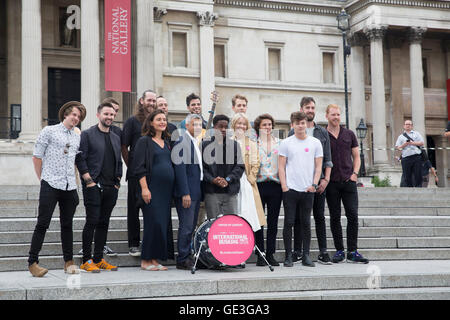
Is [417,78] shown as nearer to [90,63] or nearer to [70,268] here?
[90,63]

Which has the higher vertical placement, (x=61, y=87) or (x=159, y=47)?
(x=159, y=47)

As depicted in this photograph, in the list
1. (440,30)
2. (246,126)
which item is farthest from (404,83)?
(246,126)

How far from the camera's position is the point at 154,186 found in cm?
850

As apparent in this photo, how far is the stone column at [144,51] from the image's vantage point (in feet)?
77.2

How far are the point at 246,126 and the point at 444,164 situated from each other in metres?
28.8

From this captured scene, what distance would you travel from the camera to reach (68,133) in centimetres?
816

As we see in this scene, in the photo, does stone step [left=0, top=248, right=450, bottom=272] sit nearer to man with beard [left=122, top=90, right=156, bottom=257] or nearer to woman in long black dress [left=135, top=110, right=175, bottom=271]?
man with beard [left=122, top=90, right=156, bottom=257]

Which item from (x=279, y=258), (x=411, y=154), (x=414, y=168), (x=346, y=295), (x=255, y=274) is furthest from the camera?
(x=414, y=168)

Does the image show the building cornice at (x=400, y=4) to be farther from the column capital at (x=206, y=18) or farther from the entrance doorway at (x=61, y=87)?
the entrance doorway at (x=61, y=87)

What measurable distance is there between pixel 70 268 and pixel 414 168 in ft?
36.6

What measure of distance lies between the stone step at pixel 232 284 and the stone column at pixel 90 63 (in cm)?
1453

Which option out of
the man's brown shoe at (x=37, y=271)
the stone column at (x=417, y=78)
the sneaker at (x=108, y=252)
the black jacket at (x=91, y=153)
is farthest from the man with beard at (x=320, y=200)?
the stone column at (x=417, y=78)

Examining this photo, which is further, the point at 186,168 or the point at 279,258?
the point at 279,258

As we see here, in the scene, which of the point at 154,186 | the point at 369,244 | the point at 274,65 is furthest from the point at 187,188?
the point at 274,65
